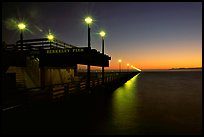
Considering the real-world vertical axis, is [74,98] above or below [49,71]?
below

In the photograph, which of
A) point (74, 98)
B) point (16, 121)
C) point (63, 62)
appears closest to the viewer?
point (16, 121)

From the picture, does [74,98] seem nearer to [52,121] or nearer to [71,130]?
[52,121]

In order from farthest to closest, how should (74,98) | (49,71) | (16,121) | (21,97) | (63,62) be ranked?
(49,71) < (63,62) < (74,98) < (21,97) < (16,121)

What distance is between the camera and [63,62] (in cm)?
1886

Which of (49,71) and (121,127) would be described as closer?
(121,127)

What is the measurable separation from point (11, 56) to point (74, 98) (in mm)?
6646

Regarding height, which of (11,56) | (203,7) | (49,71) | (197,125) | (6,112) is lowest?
(197,125)

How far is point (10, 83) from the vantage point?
15.3 metres

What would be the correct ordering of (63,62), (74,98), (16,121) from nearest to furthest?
(16,121), (74,98), (63,62)

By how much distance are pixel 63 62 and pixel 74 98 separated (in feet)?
18.8

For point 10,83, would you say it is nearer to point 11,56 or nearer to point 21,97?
point 11,56

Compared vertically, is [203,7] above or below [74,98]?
above

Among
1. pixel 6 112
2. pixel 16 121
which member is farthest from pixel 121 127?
pixel 6 112

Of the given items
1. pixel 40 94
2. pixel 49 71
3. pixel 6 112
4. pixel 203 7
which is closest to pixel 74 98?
pixel 40 94
